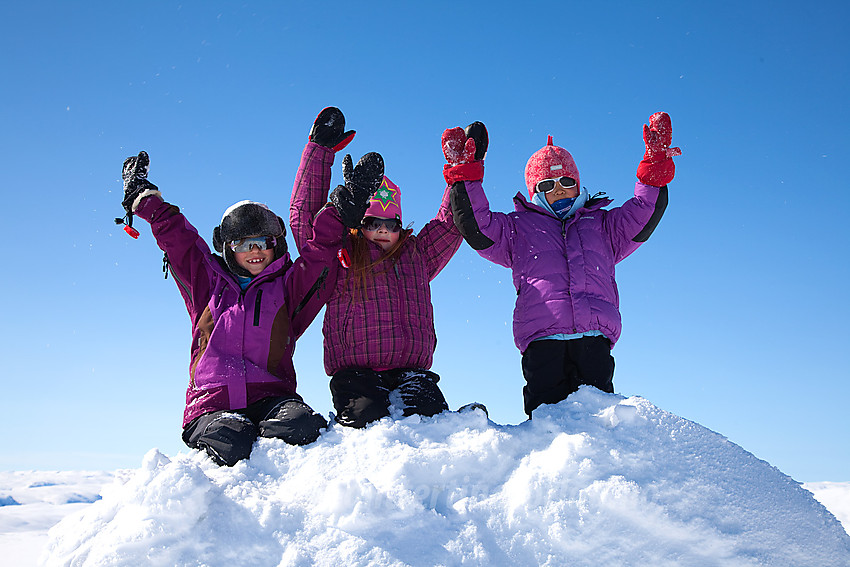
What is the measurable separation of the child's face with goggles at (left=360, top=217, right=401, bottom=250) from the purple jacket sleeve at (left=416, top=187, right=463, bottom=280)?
0.22m

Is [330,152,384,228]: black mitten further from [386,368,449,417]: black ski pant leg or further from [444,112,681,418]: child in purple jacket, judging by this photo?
[386,368,449,417]: black ski pant leg

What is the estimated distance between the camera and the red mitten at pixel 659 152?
409 cm

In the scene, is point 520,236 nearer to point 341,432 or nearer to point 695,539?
point 341,432

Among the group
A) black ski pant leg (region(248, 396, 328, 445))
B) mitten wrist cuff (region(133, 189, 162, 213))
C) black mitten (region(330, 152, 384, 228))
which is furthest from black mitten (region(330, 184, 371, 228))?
mitten wrist cuff (region(133, 189, 162, 213))

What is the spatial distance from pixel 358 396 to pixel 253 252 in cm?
126

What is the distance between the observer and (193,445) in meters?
3.51

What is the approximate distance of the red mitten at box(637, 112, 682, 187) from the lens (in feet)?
13.4

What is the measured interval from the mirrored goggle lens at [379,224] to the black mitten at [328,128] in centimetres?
58

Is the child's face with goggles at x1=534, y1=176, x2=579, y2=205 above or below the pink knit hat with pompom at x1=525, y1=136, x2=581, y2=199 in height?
below

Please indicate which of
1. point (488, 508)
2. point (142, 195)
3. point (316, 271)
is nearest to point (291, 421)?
point (316, 271)

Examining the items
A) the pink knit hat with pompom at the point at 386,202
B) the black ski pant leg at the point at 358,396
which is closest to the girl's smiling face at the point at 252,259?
the pink knit hat with pompom at the point at 386,202

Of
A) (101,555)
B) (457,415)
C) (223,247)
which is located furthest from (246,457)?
(223,247)

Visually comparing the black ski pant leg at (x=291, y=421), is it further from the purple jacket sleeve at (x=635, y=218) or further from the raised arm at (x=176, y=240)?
the purple jacket sleeve at (x=635, y=218)

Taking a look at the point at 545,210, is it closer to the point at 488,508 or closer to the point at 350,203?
the point at 350,203
